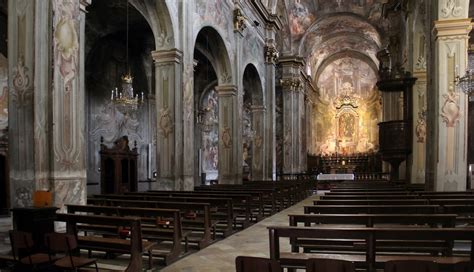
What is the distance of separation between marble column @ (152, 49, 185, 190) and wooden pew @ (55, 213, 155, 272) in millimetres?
7198

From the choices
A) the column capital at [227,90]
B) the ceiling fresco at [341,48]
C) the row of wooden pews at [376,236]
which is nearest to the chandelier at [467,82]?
the row of wooden pews at [376,236]

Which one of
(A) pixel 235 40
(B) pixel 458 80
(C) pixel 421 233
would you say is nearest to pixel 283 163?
(A) pixel 235 40

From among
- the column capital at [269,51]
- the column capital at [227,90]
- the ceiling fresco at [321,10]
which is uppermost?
the ceiling fresco at [321,10]

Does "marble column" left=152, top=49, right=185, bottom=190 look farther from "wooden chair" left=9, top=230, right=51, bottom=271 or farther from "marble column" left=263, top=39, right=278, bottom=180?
"marble column" left=263, top=39, right=278, bottom=180

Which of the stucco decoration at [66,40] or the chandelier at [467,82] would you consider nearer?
the stucco decoration at [66,40]

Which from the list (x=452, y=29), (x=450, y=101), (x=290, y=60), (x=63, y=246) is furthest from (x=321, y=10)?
(x=63, y=246)

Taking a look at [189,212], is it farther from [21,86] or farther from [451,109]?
[451,109]

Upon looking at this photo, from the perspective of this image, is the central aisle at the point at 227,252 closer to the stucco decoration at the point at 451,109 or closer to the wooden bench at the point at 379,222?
the wooden bench at the point at 379,222

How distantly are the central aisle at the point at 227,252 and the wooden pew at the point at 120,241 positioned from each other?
2.31 ft

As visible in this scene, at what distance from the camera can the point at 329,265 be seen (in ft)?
10.7

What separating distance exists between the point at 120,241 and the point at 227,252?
2.15m

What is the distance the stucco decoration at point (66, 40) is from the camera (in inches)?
314

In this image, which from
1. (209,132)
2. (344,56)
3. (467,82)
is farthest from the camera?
(344,56)

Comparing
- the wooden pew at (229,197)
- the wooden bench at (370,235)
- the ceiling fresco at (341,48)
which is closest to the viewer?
the wooden bench at (370,235)
